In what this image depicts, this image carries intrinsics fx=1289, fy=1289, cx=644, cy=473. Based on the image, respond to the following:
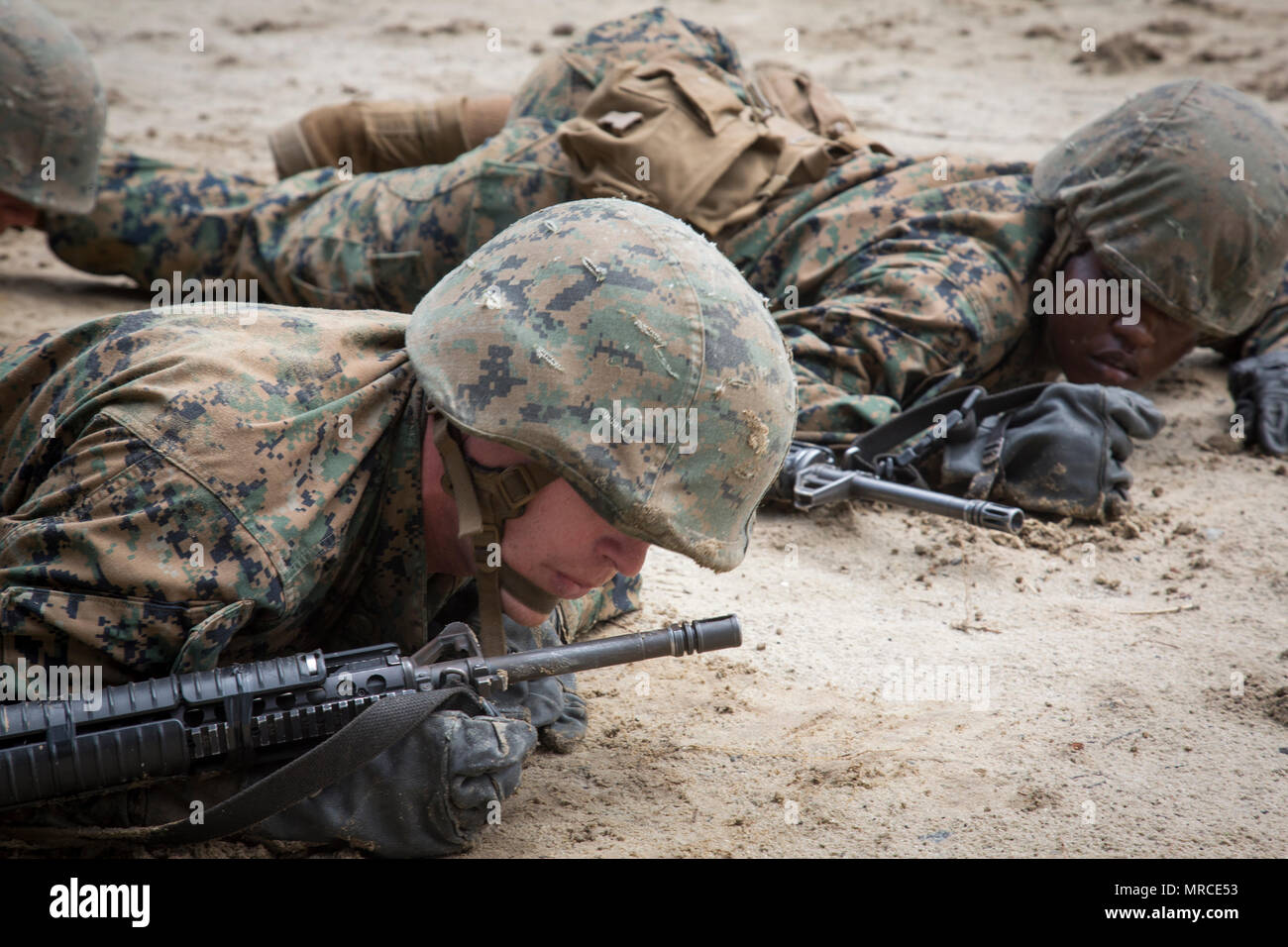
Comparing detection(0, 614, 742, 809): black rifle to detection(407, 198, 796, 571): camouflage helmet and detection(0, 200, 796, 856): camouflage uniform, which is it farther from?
detection(407, 198, 796, 571): camouflage helmet

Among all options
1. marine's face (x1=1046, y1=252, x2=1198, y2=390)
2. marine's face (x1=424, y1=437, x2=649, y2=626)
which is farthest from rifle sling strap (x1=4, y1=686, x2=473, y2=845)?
marine's face (x1=1046, y1=252, x2=1198, y2=390)

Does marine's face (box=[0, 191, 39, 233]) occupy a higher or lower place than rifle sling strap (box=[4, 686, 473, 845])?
higher

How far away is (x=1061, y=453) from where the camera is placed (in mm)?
3834

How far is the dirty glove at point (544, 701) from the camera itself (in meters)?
2.62

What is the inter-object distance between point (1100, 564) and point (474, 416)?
87.7 inches

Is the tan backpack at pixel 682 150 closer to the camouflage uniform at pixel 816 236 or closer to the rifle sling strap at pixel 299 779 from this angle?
the camouflage uniform at pixel 816 236

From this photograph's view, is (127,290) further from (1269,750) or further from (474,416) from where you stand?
(1269,750)

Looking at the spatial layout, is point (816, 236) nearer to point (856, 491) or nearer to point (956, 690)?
point (856, 491)

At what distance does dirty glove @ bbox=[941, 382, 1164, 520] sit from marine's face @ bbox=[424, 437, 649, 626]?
1866mm

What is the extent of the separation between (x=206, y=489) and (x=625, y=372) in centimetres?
70

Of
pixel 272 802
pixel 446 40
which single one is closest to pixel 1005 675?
A: pixel 272 802

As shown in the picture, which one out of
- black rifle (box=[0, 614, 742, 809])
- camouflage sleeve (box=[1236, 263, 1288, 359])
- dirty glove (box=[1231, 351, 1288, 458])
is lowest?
dirty glove (box=[1231, 351, 1288, 458])

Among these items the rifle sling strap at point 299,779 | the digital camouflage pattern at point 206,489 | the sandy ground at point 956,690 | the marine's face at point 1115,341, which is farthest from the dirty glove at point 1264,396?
the rifle sling strap at point 299,779

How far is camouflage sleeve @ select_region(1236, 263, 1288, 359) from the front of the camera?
4805 millimetres
